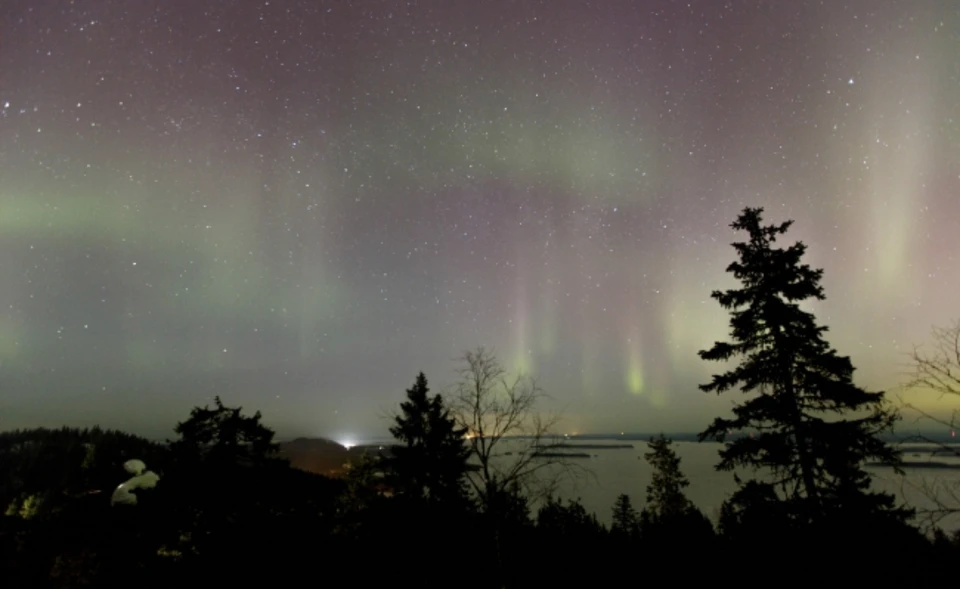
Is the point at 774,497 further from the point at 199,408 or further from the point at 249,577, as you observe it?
the point at 199,408

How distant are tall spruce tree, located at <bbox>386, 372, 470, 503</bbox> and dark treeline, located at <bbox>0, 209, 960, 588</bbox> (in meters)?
0.09

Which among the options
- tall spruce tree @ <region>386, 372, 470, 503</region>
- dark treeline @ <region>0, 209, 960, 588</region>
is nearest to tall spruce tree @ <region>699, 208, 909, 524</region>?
dark treeline @ <region>0, 209, 960, 588</region>

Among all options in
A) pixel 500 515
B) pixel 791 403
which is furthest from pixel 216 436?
pixel 791 403

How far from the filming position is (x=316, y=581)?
686 inches

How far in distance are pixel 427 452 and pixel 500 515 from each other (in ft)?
26.8

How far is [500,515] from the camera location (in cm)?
1862

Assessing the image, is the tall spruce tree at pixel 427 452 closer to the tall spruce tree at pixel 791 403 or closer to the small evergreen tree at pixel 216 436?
the small evergreen tree at pixel 216 436

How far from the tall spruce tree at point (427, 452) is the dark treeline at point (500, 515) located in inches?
3.3

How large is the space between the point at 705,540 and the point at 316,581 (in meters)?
16.2

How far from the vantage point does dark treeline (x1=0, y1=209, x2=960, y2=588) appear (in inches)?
453

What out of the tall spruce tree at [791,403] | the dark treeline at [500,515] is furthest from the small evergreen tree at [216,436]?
the tall spruce tree at [791,403]

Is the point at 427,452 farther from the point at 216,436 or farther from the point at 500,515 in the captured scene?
the point at 216,436

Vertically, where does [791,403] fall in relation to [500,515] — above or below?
above

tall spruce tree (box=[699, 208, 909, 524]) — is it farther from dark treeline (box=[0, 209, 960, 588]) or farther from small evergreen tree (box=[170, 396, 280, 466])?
small evergreen tree (box=[170, 396, 280, 466])
